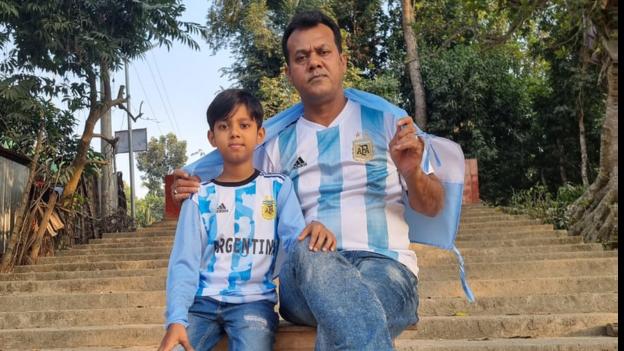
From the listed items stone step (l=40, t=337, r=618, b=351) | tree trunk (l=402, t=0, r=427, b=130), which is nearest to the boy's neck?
stone step (l=40, t=337, r=618, b=351)

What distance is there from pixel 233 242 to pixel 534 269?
3.77m

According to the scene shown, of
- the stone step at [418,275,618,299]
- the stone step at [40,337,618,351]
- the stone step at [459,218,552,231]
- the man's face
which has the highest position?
the man's face

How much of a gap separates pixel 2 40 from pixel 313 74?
7.70m

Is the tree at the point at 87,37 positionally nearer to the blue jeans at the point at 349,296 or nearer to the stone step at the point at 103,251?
the stone step at the point at 103,251

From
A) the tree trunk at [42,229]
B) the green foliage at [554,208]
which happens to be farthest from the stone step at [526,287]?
the green foliage at [554,208]

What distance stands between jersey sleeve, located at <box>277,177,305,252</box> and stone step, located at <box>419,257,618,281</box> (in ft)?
11.2

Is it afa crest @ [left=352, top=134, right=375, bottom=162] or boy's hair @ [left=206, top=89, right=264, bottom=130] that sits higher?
boy's hair @ [left=206, top=89, right=264, bottom=130]

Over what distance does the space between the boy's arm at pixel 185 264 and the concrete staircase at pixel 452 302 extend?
33 centimetres

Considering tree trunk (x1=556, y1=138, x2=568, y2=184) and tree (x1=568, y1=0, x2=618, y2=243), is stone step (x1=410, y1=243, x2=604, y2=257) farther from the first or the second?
tree trunk (x1=556, y1=138, x2=568, y2=184)

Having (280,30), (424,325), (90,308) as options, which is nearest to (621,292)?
(424,325)

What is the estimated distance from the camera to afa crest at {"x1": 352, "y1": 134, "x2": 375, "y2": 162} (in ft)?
7.32

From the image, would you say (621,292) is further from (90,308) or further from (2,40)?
(2,40)

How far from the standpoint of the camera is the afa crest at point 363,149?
87.8 inches

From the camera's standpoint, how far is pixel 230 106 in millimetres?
2178
